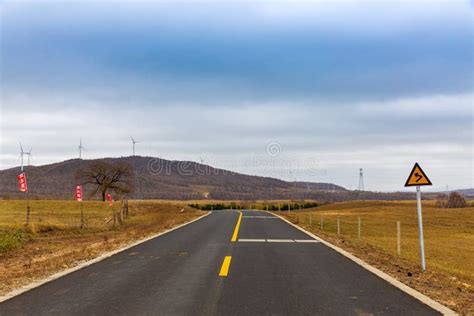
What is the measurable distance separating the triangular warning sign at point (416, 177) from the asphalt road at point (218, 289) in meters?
2.74

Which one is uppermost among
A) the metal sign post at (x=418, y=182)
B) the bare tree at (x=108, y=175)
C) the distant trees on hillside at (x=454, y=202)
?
the bare tree at (x=108, y=175)

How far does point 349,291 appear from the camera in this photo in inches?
344

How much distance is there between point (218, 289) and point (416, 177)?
661cm

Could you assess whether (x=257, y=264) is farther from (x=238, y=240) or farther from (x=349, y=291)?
(x=238, y=240)

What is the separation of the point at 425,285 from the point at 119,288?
628 centimetres

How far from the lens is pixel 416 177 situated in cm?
1237

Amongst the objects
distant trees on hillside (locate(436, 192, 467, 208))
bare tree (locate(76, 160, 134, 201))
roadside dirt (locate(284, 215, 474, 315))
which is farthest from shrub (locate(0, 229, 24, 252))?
distant trees on hillside (locate(436, 192, 467, 208))

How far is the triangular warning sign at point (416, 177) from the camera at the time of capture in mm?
12188

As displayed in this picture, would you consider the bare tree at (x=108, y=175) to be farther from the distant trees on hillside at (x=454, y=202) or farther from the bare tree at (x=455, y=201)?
the bare tree at (x=455, y=201)

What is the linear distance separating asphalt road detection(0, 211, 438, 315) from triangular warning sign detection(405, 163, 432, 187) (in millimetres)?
2740

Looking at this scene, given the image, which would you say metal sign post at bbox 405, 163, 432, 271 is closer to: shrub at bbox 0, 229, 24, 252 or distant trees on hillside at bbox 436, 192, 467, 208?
shrub at bbox 0, 229, 24, 252

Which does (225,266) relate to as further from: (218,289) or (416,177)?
(416,177)

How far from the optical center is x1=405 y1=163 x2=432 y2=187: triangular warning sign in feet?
40.0

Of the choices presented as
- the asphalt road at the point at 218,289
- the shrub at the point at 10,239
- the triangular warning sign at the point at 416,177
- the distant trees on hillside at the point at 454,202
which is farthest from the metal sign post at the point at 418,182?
the distant trees on hillside at the point at 454,202
